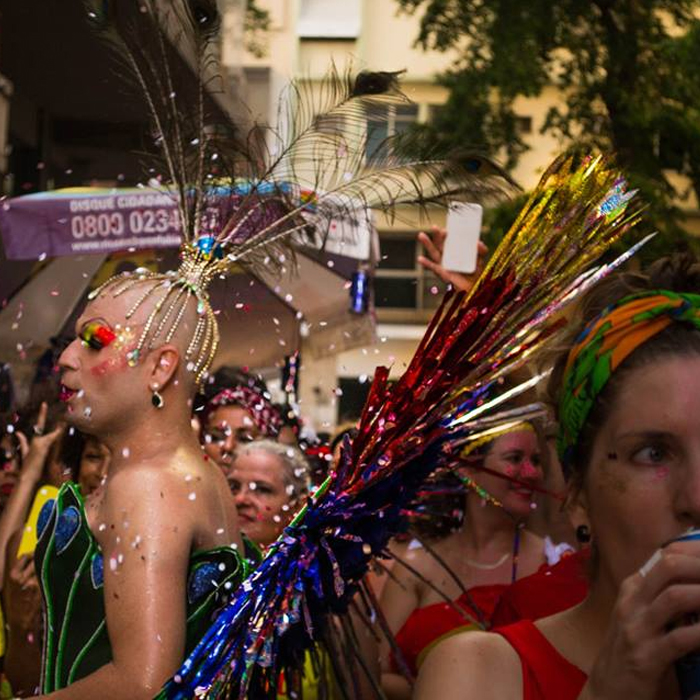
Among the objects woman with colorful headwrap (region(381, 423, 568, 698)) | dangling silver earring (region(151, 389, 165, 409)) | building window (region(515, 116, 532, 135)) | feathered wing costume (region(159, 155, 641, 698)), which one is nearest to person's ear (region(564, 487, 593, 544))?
feathered wing costume (region(159, 155, 641, 698))

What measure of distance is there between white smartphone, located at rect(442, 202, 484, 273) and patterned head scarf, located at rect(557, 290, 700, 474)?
109cm

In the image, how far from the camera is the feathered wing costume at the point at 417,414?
223 cm

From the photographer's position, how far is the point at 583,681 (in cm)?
183

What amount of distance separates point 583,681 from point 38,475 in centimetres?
295

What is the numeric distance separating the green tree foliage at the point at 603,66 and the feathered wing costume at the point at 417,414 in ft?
42.9

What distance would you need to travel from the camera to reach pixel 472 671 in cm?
181

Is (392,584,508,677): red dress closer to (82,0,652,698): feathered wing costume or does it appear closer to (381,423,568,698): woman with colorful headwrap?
(381,423,568,698): woman with colorful headwrap

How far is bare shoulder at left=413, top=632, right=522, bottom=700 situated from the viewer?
1798mm

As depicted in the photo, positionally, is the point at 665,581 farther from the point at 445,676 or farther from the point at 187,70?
the point at 187,70

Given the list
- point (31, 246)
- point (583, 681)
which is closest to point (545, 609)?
point (583, 681)

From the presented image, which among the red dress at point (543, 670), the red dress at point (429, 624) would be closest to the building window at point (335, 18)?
the red dress at point (429, 624)

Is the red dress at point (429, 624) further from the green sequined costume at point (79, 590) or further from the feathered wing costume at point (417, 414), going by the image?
the feathered wing costume at point (417, 414)

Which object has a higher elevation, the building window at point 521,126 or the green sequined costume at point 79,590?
the green sequined costume at point 79,590

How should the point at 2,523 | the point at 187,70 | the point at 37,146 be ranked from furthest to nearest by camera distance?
the point at 37,146, the point at 2,523, the point at 187,70
